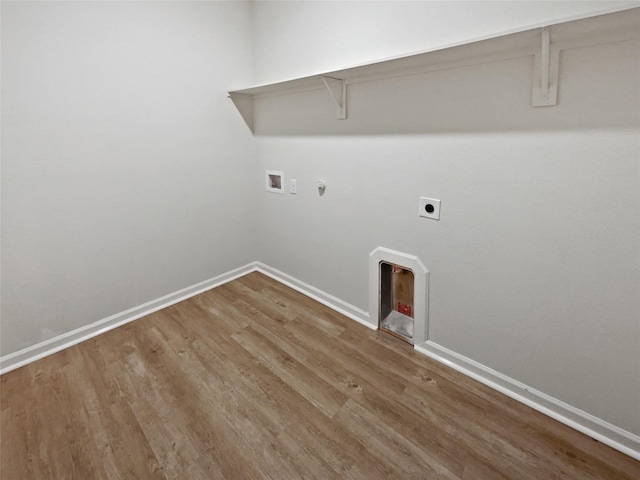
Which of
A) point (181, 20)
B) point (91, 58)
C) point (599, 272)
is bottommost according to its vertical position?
point (599, 272)

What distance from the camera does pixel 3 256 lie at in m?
1.84

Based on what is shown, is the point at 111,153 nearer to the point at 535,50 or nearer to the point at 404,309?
the point at 404,309

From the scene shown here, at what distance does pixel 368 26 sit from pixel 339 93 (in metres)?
0.41

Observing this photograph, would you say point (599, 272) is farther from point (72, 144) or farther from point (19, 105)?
point (19, 105)

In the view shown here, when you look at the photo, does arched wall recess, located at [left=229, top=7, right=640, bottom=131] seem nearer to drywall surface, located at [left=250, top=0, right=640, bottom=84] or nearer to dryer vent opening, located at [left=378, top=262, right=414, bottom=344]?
drywall surface, located at [left=250, top=0, right=640, bottom=84]

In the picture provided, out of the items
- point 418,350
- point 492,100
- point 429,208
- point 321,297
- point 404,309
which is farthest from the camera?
point 321,297

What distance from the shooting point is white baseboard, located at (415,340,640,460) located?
55.2 inches

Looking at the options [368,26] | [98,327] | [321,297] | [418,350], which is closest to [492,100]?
[368,26]

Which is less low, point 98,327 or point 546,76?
point 546,76

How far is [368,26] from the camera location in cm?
191

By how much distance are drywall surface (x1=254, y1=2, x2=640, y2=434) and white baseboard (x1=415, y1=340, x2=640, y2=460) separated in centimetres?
4

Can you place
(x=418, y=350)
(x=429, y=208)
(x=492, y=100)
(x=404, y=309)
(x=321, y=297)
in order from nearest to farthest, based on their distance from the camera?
(x=492, y=100) < (x=429, y=208) < (x=418, y=350) < (x=404, y=309) < (x=321, y=297)

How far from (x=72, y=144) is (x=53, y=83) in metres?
0.35

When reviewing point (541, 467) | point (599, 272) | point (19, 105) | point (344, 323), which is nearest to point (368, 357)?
point (344, 323)
